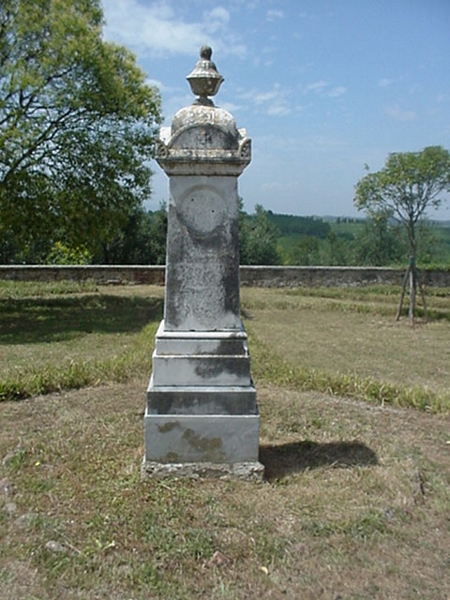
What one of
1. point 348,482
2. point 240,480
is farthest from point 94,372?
point 348,482

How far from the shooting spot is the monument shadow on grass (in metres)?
4.24

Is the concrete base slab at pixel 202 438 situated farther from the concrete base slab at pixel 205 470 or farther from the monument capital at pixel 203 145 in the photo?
the monument capital at pixel 203 145

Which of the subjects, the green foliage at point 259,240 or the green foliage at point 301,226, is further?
the green foliage at point 301,226

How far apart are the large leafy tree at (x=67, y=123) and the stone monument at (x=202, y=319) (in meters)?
8.49

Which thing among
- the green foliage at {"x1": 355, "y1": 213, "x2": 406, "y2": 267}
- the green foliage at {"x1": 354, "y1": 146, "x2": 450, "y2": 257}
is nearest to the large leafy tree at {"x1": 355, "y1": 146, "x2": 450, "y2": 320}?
the green foliage at {"x1": 354, "y1": 146, "x2": 450, "y2": 257}

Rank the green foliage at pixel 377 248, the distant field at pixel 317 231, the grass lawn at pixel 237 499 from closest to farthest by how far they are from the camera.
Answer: the grass lawn at pixel 237 499, the green foliage at pixel 377 248, the distant field at pixel 317 231

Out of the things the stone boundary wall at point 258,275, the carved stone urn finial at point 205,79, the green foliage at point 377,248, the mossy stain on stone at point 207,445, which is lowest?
the mossy stain on stone at point 207,445

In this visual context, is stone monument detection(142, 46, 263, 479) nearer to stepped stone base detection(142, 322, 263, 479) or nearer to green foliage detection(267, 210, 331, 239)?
stepped stone base detection(142, 322, 263, 479)

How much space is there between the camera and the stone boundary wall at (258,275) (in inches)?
731

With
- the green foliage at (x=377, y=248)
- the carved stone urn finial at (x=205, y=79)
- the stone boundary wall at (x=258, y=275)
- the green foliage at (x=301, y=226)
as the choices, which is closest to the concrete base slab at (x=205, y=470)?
the carved stone urn finial at (x=205, y=79)

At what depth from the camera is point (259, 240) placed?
1154 inches

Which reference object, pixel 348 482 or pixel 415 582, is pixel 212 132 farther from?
pixel 415 582

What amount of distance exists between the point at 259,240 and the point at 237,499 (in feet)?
85.3

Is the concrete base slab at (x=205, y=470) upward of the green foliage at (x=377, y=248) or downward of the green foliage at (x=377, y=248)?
downward
